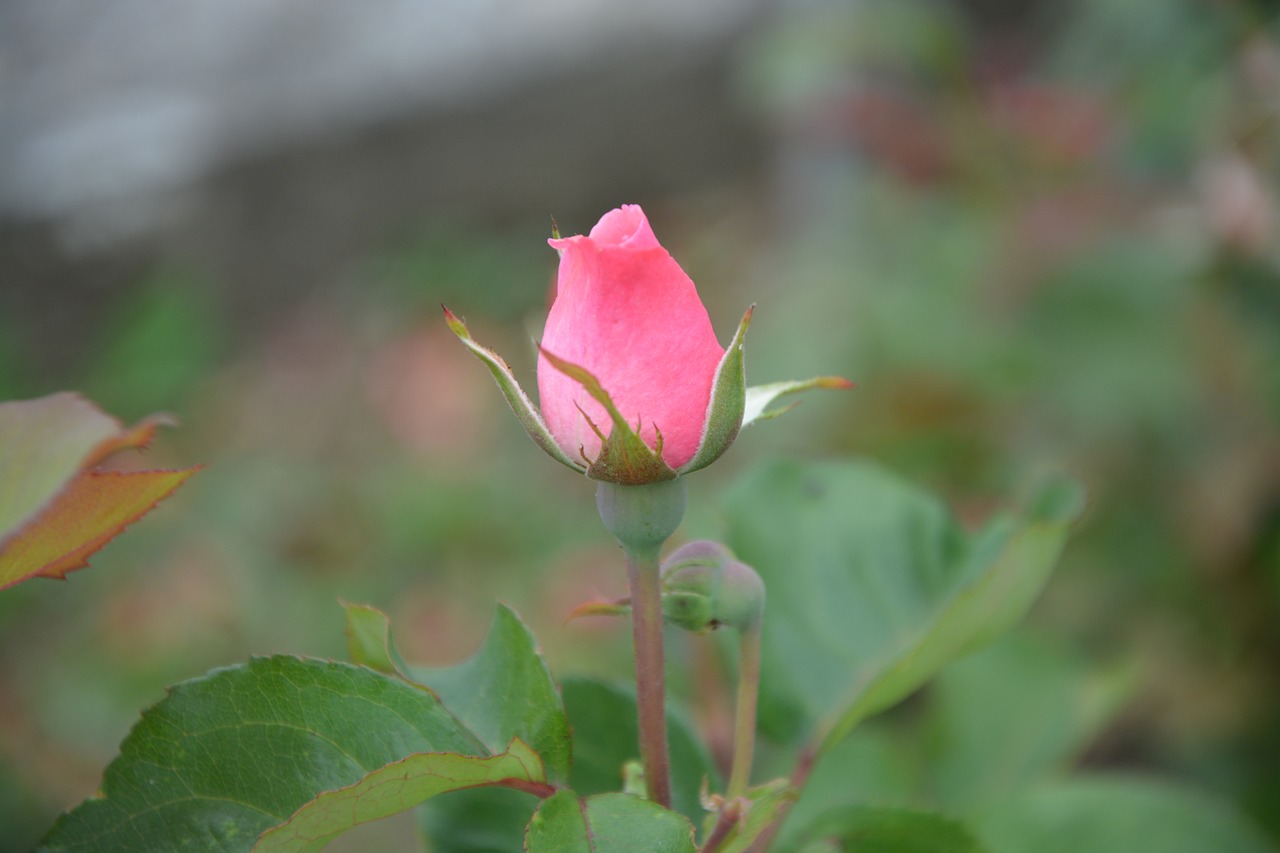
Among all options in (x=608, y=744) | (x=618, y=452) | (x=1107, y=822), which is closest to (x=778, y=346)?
(x=1107, y=822)

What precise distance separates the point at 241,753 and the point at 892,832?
0.87ft

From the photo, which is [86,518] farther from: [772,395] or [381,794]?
[772,395]

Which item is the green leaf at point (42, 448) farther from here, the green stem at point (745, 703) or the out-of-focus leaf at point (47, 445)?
the green stem at point (745, 703)

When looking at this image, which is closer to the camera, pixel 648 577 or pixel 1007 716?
pixel 648 577

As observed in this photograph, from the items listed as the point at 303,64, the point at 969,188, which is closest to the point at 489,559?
the point at 969,188

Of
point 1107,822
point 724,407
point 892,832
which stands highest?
point 724,407

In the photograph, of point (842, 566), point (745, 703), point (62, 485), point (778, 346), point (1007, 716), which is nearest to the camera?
point (62, 485)

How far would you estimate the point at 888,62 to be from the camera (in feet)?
6.26

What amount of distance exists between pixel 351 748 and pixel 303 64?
266 cm

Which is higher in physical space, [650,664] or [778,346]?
[650,664]

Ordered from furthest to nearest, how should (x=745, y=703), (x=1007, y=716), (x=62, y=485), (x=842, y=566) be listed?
(x=1007, y=716), (x=842, y=566), (x=745, y=703), (x=62, y=485)

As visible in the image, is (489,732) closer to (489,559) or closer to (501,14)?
(489,559)

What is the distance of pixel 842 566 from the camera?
586 mm

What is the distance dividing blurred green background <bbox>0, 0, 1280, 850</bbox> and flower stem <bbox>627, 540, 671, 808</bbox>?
71 mm
